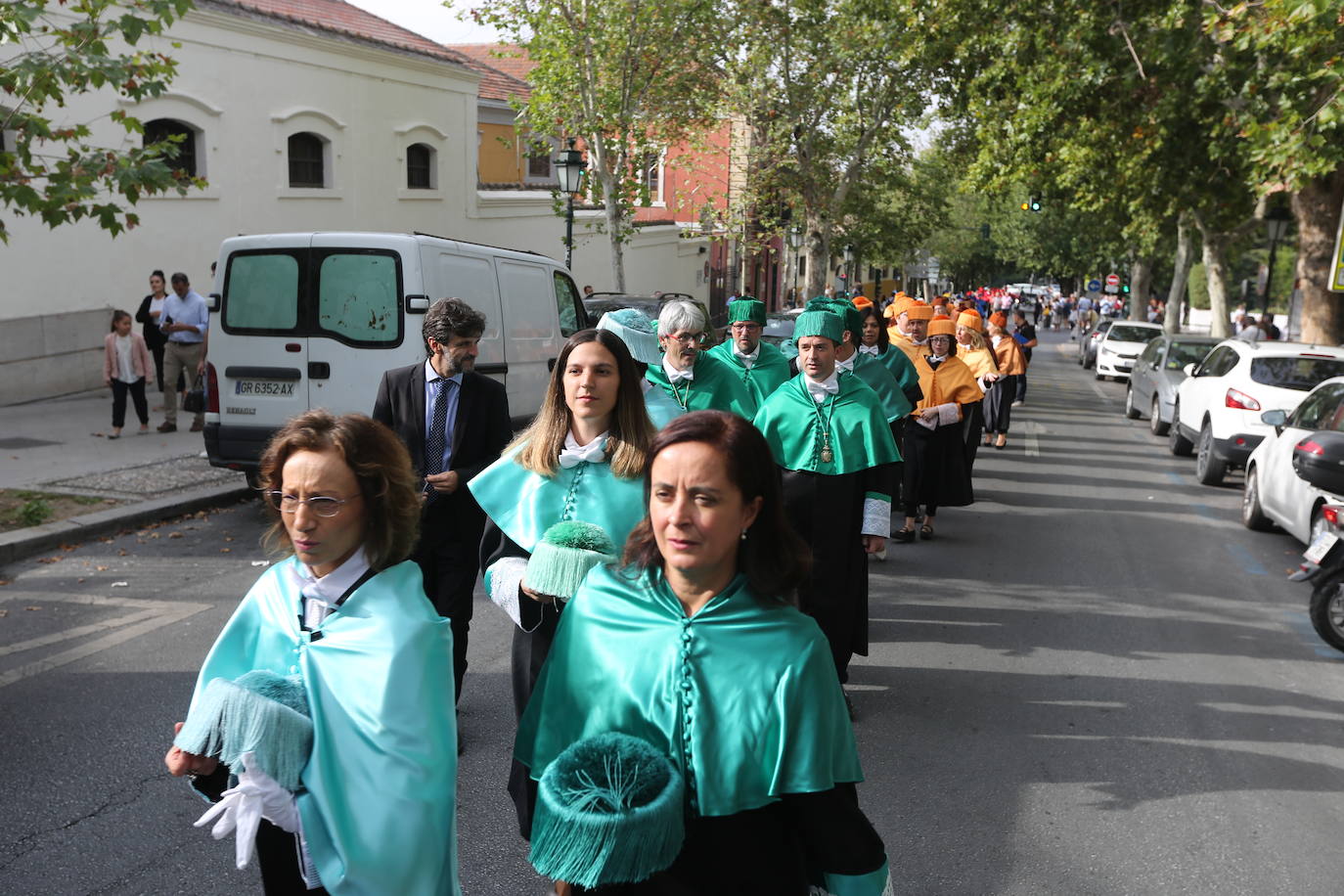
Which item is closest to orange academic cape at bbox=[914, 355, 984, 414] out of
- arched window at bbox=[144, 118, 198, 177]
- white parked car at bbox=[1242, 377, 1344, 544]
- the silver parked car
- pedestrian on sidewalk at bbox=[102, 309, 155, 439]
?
white parked car at bbox=[1242, 377, 1344, 544]

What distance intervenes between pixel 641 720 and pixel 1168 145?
20565 mm

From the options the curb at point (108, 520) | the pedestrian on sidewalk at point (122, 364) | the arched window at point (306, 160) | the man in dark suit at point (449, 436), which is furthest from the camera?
the arched window at point (306, 160)

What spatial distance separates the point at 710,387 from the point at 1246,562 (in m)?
6.19

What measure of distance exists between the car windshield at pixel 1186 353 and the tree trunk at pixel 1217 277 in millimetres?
8547

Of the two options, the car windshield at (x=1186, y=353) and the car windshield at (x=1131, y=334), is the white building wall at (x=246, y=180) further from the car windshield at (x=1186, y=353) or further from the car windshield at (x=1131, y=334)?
the car windshield at (x=1131, y=334)

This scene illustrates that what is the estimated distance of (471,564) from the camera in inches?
215

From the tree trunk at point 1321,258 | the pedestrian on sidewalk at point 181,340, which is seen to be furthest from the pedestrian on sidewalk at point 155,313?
the tree trunk at point 1321,258

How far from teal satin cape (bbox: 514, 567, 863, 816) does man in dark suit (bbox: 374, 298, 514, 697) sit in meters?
2.79

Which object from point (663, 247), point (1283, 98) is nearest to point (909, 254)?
point (663, 247)

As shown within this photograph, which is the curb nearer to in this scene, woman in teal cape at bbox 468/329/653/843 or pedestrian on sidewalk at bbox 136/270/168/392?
pedestrian on sidewalk at bbox 136/270/168/392

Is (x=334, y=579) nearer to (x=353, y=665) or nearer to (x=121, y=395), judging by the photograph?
(x=353, y=665)

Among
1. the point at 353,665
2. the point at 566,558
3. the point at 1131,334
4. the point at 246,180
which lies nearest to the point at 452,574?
the point at 566,558

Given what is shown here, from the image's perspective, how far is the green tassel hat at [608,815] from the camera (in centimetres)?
227

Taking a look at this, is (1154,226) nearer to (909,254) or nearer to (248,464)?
(909,254)
